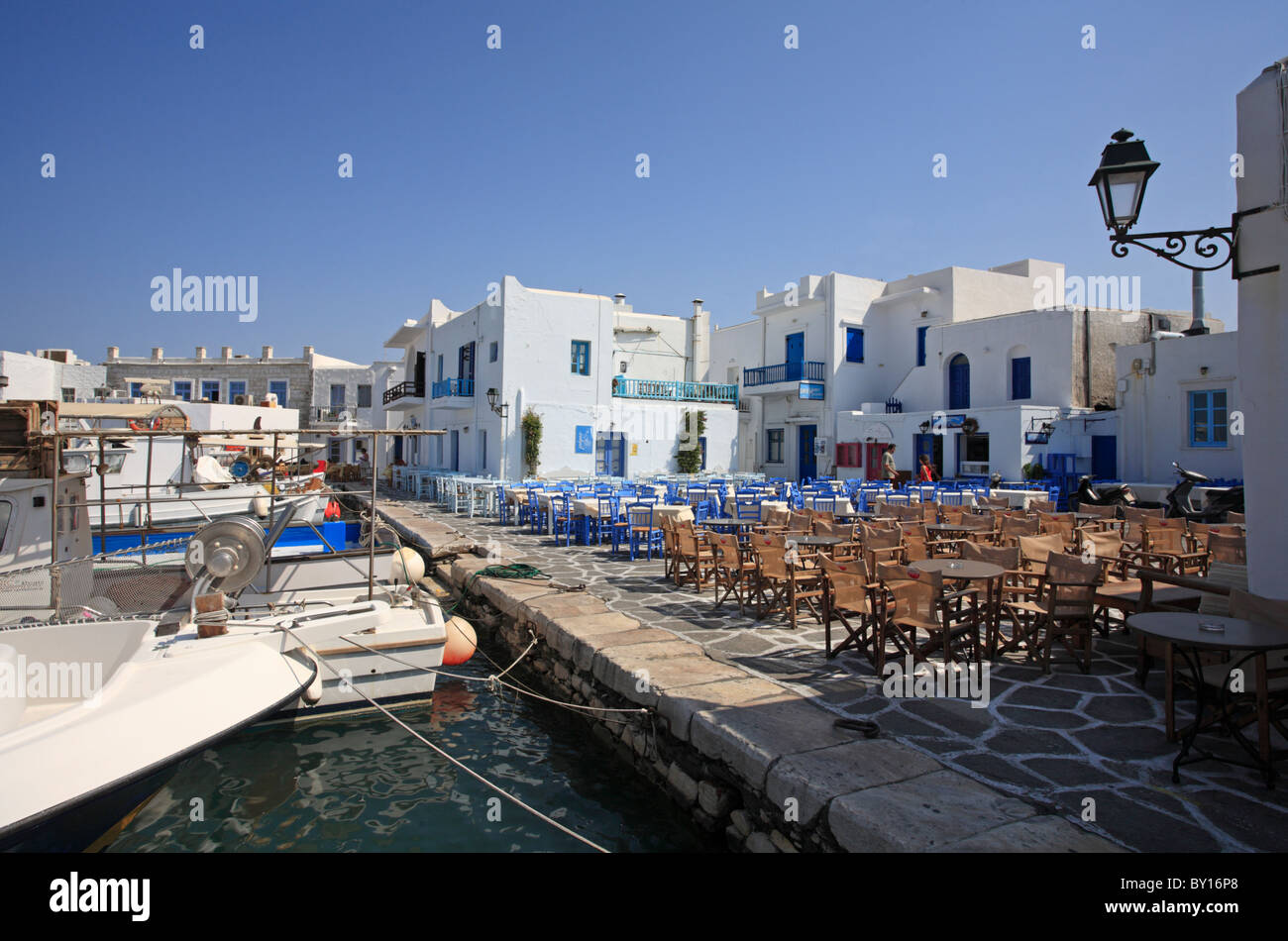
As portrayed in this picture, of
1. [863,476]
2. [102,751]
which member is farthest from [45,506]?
[863,476]

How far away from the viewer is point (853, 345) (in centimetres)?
2859

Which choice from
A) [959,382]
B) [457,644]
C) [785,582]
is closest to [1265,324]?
[785,582]

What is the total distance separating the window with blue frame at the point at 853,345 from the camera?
93.2ft

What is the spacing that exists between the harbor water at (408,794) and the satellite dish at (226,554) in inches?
58.2

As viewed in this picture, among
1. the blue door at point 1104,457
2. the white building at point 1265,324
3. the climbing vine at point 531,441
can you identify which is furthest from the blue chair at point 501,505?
the blue door at point 1104,457

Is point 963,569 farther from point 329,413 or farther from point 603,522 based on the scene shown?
point 329,413

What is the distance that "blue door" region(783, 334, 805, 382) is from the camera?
2822 cm

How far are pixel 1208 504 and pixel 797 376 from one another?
16003mm

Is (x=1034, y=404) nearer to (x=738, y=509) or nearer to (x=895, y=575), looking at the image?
(x=738, y=509)

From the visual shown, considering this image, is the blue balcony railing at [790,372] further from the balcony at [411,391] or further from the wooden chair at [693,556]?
the wooden chair at [693,556]

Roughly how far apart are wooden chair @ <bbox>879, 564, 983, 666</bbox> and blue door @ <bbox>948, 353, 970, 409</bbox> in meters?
21.5

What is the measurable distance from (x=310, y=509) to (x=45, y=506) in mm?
5193

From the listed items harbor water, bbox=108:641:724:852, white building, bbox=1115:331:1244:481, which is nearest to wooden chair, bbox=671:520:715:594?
harbor water, bbox=108:641:724:852
